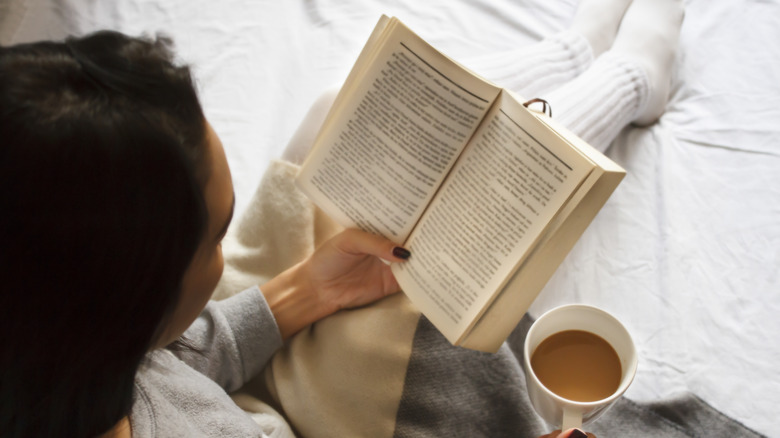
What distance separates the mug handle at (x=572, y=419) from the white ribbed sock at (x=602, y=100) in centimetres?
41

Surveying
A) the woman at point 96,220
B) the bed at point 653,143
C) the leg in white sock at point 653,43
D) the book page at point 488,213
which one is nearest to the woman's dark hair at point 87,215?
the woman at point 96,220

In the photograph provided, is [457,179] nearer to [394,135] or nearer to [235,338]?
[394,135]

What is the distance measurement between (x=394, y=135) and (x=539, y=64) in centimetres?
42

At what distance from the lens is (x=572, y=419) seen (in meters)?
0.50

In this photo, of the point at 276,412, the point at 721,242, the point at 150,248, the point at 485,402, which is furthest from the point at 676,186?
the point at 150,248

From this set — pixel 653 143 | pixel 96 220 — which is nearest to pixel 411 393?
pixel 96 220

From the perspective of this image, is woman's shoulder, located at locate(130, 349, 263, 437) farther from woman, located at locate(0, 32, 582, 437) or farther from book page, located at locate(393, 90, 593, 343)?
book page, located at locate(393, 90, 593, 343)

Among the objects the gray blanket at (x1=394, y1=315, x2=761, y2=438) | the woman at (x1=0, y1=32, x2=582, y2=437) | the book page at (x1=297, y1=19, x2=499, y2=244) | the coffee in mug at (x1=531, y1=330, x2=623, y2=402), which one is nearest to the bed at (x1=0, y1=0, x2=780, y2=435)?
the gray blanket at (x1=394, y1=315, x2=761, y2=438)

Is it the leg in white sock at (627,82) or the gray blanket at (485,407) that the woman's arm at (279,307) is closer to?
the gray blanket at (485,407)

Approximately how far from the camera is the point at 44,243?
31cm

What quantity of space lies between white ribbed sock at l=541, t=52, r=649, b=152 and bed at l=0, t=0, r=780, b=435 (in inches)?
2.5

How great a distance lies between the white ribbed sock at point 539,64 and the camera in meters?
0.87

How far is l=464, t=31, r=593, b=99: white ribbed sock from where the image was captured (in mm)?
874

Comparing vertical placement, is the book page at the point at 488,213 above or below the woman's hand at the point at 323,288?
above
